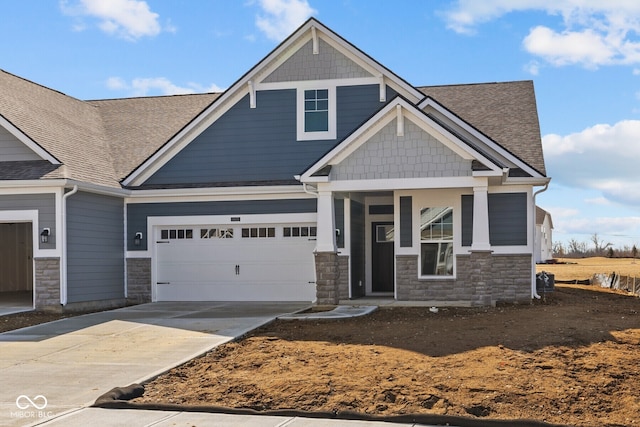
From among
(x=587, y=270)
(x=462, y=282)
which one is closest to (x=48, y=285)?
(x=462, y=282)

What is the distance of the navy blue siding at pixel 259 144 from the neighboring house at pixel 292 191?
0.04 metres

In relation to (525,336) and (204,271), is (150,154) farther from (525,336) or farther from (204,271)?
(525,336)

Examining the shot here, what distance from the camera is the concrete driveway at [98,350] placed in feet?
29.6

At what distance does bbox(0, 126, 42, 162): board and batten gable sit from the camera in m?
18.3

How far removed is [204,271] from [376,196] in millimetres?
5138

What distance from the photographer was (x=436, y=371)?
939cm

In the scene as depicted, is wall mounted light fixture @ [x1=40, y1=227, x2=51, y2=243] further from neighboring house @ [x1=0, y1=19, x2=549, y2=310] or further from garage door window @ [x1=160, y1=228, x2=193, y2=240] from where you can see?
garage door window @ [x1=160, y1=228, x2=193, y2=240]

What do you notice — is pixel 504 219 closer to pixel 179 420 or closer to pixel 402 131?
pixel 402 131

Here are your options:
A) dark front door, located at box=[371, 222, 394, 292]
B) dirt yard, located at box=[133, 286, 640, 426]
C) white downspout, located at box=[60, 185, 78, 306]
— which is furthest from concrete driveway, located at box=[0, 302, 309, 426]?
dark front door, located at box=[371, 222, 394, 292]

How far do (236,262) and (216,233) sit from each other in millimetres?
976

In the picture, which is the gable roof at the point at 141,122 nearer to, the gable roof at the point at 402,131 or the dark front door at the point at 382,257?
the gable roof at the point at 402,131

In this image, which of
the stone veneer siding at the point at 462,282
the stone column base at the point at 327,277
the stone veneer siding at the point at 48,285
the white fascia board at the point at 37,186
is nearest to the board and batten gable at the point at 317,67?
the stone veneer siding at the point at 462,282

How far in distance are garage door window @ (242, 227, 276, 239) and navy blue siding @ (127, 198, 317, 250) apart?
17.8 inches

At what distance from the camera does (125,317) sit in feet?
53.3
